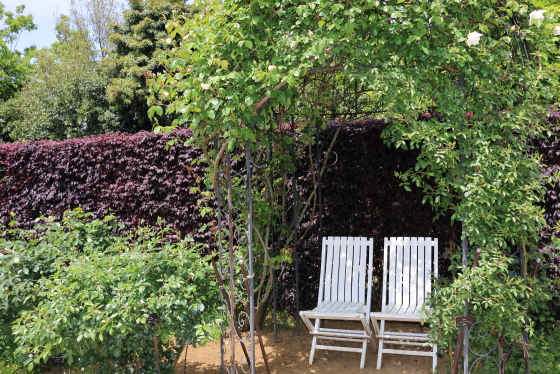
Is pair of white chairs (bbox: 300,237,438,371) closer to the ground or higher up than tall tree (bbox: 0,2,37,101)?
closer to the ground

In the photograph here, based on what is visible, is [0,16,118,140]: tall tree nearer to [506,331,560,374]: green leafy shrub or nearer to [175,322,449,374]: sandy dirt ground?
[175,322,449,374]: sandy dirt ground

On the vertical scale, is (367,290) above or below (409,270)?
below

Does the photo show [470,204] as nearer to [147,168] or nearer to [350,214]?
[350,214]

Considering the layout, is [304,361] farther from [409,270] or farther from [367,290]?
[409,270]

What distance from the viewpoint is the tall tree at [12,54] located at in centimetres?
2230

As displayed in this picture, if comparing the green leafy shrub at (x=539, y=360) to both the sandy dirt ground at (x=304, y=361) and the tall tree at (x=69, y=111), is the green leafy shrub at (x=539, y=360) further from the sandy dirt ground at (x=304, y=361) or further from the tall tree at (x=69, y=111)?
the tall tree at (x=69, y=111)

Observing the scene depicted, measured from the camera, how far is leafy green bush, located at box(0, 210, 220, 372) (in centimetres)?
339

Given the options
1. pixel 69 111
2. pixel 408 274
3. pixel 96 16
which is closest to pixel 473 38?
pixel 408 274

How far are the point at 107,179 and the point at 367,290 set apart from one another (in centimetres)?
392

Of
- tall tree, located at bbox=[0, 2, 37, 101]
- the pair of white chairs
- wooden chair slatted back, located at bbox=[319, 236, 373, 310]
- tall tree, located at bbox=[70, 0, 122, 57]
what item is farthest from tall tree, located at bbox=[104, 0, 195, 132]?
the pair of white chairs

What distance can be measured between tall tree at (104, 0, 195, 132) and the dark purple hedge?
7295mm

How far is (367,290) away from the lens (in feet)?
16.0

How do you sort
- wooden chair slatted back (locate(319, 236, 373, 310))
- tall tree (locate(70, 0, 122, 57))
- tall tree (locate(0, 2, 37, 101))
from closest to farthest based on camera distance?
wooden chair slatted back (locate(319, 236, 373, 310))
tall tree (locate(0, 2, 37, 101))
tall tree (locate(70, 0, 122, 57))

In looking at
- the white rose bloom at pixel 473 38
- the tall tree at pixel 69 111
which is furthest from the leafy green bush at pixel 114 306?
the tall tree at pixel 69 111
